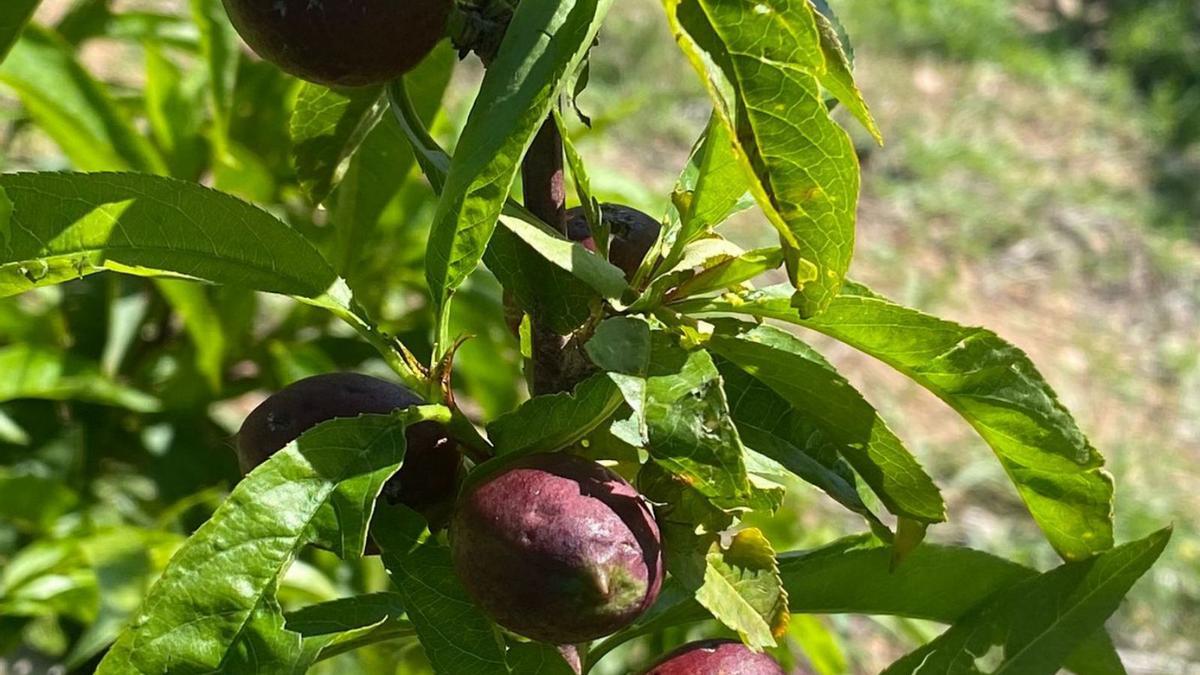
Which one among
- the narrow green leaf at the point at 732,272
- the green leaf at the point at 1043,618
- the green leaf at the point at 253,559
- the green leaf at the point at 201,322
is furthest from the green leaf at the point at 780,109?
the green leaf at the point at 201,322

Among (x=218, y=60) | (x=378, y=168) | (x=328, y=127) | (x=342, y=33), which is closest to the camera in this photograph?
(x=342, y=33)

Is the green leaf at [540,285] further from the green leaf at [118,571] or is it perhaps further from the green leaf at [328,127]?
the green leaf at [118,571]

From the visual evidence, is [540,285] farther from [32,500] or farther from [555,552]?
[32,500]

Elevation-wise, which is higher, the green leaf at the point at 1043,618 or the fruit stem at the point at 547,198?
the fruit stem at the point at 547,198

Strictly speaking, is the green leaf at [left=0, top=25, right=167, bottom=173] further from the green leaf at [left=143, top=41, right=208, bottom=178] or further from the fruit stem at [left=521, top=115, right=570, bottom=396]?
the fruit stem at [left=521, top=115, right=570, bottom=396]

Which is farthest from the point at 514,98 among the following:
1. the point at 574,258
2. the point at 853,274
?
the point at 853,274

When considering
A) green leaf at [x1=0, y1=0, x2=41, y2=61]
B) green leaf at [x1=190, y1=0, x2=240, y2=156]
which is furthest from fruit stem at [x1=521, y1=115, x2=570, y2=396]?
green leaf at [x1=190, y1=0, x2=240, y2=156]
